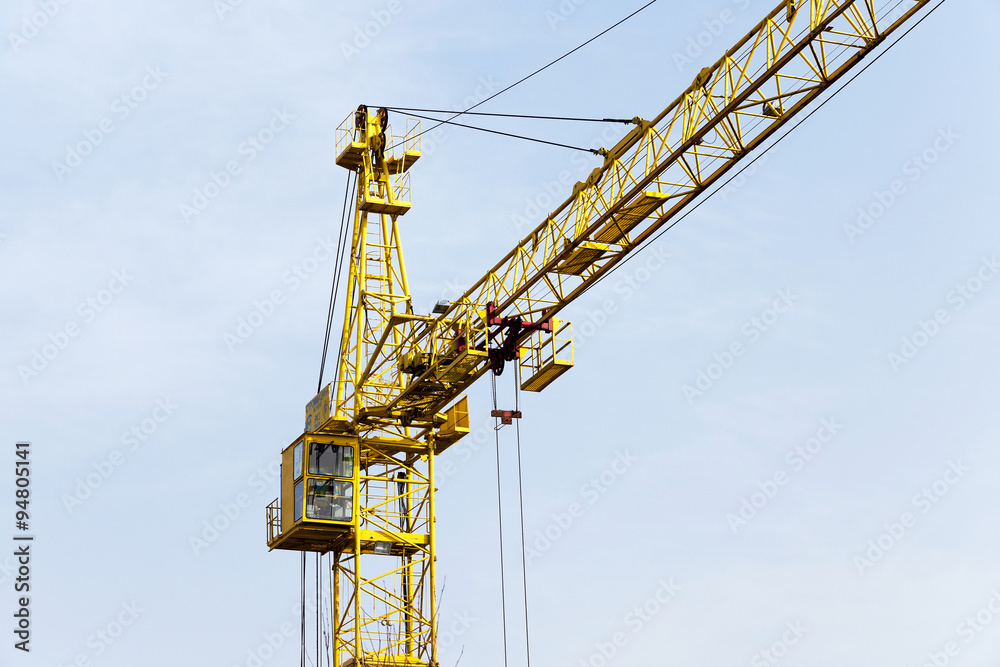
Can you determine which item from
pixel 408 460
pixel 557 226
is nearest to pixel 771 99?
pixel 557 226

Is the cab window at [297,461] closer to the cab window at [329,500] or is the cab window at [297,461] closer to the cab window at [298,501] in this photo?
the cab window at [298,501]

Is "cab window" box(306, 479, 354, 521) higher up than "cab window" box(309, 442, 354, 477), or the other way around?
"cab window" box(309, 442, 354, 477)

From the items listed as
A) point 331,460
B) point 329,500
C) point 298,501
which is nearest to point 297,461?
point 331,460

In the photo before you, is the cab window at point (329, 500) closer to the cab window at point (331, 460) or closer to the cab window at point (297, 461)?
the cab window at point (331, 460)

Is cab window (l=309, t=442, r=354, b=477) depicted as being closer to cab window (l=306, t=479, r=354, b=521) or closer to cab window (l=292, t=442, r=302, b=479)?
cab window (l=306, t=479, r=354, b=521)

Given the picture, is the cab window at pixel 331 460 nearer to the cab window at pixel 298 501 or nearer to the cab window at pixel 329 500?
the cab window at pixel 329 500

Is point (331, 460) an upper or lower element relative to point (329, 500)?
upper

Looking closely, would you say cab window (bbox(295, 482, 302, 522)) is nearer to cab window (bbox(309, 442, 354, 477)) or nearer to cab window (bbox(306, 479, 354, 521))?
cab window (bbox(306, 479, 354, 521))

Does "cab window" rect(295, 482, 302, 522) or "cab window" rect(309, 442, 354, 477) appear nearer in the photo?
"cab window" rect(295, 482, 302, 522)

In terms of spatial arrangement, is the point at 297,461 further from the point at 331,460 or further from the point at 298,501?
the point at 298,501

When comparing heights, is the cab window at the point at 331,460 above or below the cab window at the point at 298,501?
above

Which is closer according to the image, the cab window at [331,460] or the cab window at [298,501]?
the cab window at [298,501]

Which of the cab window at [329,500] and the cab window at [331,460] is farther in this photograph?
the cab window at [331,460]

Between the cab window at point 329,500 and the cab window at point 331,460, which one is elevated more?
the cab window at point 331,460
